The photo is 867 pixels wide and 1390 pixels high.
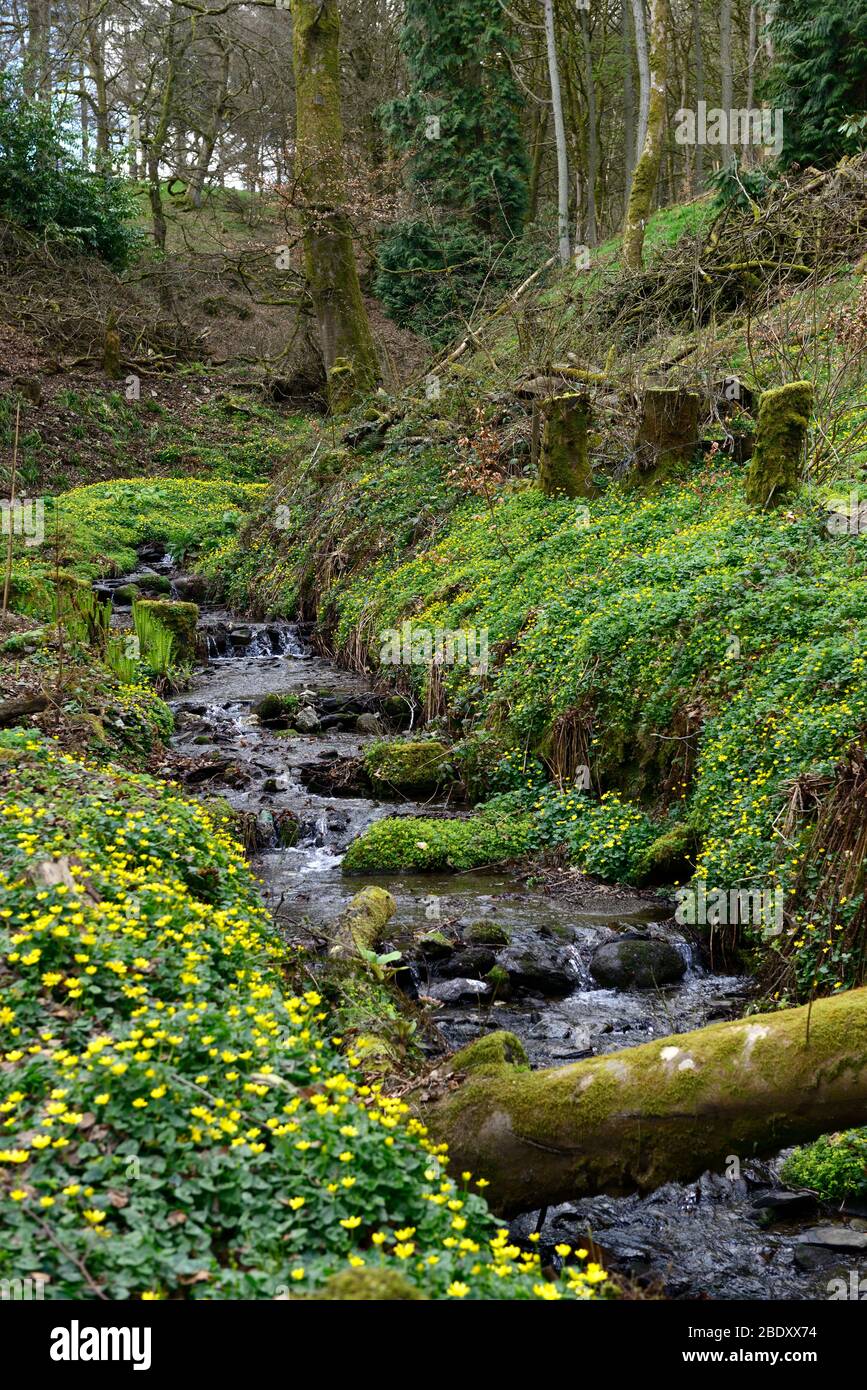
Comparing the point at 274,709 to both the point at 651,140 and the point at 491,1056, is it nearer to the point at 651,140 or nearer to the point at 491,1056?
the point at 491,1056

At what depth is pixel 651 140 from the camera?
58.1ft

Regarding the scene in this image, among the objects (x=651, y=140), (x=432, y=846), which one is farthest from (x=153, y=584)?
(x=651, y=140)

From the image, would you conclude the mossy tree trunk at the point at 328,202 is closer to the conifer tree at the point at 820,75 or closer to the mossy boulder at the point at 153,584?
the mossy boulder at the point at 153,584

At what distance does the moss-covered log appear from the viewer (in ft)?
12.3

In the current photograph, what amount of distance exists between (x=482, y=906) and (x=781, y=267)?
11.0m

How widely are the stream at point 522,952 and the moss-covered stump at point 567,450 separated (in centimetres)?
335

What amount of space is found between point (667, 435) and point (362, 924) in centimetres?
752

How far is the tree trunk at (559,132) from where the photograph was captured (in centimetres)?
2228

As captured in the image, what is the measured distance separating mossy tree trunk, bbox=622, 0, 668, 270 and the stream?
31.7 ft

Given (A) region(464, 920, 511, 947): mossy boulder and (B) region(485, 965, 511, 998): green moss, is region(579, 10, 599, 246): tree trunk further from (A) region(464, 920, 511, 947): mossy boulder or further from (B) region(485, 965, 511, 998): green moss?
(B) region(485, 965, 511, 998): green moss
